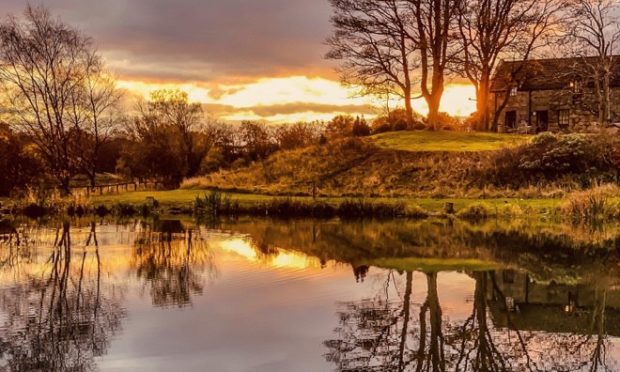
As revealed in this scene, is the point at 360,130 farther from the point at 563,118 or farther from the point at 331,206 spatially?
the point at 331,206

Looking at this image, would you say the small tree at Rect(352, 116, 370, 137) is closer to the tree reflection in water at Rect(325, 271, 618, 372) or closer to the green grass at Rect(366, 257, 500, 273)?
the green grass at Rect(366, 257, 500, 273)

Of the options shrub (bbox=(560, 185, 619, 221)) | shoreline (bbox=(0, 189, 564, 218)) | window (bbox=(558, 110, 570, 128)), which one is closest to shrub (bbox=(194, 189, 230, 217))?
shoreline (bbox=(0, 189, 564, 218))

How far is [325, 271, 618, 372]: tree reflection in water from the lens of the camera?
9.51 m

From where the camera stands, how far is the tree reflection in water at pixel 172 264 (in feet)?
46.2

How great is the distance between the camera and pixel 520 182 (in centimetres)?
3697

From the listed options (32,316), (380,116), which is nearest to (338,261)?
(32,316)

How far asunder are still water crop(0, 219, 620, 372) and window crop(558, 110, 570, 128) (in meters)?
42.9

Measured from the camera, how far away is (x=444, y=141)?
4762 centimetres

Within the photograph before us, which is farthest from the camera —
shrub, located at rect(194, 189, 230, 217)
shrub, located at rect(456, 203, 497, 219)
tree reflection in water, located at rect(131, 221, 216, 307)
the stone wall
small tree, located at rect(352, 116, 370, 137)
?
the stone wall

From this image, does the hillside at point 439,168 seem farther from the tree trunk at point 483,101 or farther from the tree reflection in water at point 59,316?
the tree reflection in water at point 59,316

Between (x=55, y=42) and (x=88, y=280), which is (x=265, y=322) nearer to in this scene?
(x=88, y=280)

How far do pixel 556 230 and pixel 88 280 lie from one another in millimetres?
16299

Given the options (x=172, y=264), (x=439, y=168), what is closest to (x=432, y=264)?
(x=172, y=264)

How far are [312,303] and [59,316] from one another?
4407mm
